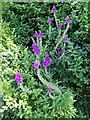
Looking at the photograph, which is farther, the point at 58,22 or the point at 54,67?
the point at 58,22

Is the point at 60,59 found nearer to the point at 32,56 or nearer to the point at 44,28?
the point at 32,56

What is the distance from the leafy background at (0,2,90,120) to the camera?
6.15 ft

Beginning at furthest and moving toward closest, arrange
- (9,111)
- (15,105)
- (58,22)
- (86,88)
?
1. (58,22)
2. (86,88)
3. (9,111)
4. (15,105)

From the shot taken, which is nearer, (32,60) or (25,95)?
(25,95)

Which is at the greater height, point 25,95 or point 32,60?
point 32,60

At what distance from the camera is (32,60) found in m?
2.04

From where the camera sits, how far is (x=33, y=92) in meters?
1.88

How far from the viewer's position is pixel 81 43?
2205 mm

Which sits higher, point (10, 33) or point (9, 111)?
point (10, 33)

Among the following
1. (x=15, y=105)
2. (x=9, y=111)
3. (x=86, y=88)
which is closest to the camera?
(x=15, y=105)

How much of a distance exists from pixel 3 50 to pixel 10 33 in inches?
9.4

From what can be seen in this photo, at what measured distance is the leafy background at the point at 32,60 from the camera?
73.9 inches

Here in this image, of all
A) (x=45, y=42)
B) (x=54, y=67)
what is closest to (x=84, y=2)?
(x=45, y=42)

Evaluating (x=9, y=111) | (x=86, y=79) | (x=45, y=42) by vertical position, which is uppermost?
(x=45, y=42)
